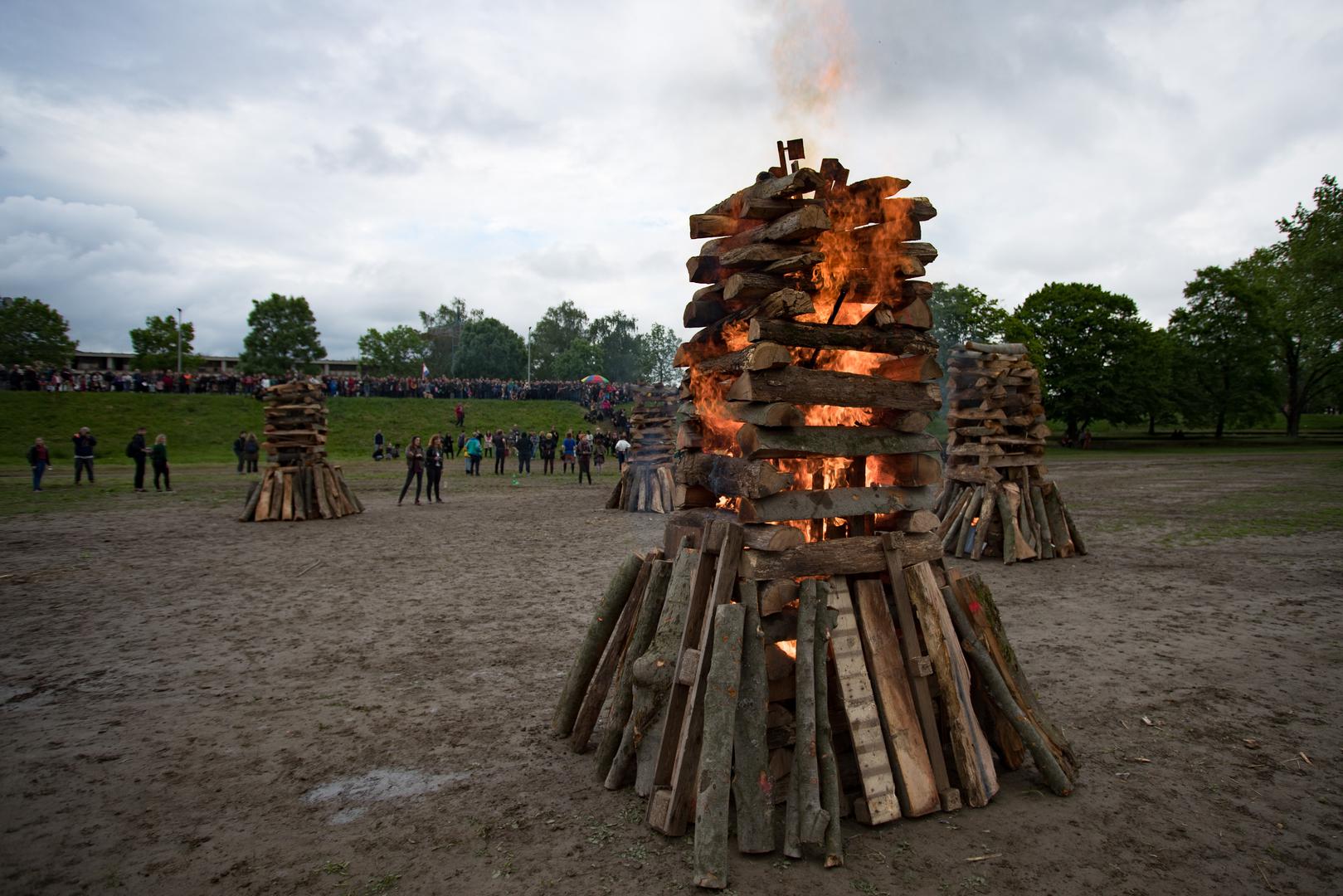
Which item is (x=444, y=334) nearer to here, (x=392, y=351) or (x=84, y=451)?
(x=392, y=351)

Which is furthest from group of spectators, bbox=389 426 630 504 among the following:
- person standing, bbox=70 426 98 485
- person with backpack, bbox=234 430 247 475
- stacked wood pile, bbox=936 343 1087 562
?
stacked wood pile, bbox=936 343 1087 562

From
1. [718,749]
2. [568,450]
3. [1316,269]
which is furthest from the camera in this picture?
[568,450]

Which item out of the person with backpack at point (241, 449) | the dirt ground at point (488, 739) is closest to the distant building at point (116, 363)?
the person with backpack at point (241, 449)

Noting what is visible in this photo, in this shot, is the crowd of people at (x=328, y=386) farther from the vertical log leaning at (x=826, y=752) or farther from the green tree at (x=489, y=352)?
the vertical log leaning at (x=826, y=752)

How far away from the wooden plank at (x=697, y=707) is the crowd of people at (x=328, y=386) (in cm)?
3763

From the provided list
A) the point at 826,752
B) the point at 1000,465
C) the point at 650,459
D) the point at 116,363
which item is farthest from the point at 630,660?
the point at 116,363

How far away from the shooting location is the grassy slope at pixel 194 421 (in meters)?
35.5

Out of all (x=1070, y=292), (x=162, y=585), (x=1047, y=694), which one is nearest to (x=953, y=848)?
(x=1047, y=694)

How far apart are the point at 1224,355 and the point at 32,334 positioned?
92322 mm

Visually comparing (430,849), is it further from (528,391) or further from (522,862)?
(528,391)

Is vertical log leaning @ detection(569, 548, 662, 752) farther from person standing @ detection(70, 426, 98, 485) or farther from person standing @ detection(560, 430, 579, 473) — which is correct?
person standing @ detection(560, 430, 579, 473)

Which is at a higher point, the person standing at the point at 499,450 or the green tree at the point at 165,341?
the green tree at the point at 165,341

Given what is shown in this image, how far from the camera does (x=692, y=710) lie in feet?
14.6

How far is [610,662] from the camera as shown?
556 centimetres
